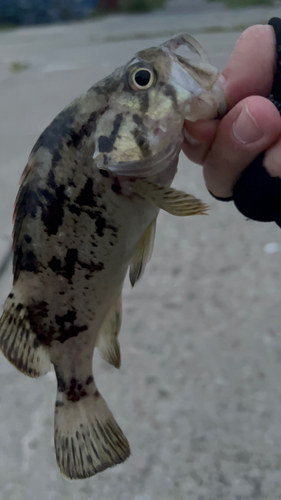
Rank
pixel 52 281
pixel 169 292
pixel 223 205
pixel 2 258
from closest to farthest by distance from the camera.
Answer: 1. pixel 52 281
2. pixel 169 292
3. pixel 2 258
4. pixel 223 205

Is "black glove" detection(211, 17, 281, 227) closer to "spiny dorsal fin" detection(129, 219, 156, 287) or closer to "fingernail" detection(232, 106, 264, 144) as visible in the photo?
"fingernail" detection(232, 106, 264, 144)

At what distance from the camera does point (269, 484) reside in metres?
1.27

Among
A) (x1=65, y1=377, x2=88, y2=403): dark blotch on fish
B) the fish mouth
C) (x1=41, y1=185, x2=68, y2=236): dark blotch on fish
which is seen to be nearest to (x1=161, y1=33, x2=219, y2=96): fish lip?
the fish mouth

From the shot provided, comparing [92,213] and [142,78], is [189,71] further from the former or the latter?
[92,213]

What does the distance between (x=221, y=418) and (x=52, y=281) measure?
2.91ft

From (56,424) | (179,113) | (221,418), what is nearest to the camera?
(179,113)

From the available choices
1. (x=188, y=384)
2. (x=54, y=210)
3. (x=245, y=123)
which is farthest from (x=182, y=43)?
(x=188, y=384)

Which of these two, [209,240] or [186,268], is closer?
[186,268]

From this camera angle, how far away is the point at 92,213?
875 millimetres

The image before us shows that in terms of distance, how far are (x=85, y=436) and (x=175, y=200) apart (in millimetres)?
659

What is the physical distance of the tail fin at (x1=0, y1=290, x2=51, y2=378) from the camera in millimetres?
944

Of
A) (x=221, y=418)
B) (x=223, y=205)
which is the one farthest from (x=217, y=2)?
(x=221, y=418)

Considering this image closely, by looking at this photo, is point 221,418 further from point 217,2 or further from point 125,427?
point 217,2

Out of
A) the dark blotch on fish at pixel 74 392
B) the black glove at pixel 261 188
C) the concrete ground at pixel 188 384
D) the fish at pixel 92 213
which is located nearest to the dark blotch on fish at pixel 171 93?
the fish at pixel 92 213
